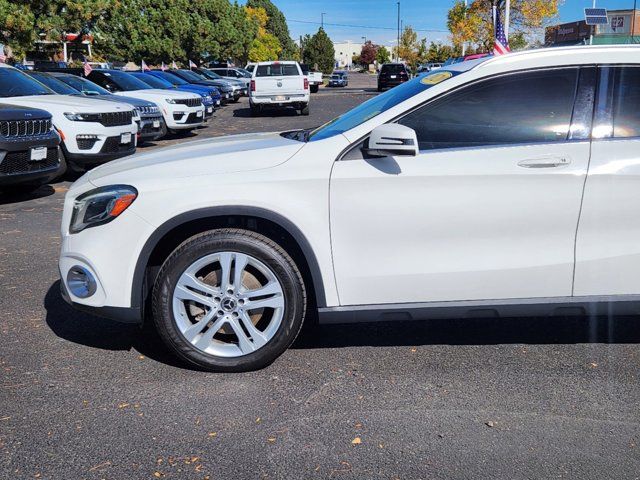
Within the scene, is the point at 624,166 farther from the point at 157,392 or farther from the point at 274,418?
the point at 157,392

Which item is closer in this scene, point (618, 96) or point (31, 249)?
point (618, 96)

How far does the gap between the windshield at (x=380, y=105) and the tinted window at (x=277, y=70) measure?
2054 centimetres

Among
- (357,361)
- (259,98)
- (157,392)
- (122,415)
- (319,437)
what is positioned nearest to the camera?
(319,437)

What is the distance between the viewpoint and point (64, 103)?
10734mm

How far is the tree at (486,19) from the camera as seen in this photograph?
142ft

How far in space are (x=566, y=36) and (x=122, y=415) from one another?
Answer: 2989 inches

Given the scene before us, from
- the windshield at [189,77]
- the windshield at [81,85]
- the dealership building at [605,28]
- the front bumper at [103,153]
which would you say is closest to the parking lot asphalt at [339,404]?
the front bumper at [103,153]

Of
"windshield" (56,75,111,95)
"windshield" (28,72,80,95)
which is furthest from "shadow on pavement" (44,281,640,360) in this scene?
"windshield" (56,75,111,95)

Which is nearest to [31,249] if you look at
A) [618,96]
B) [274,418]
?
[274,418]

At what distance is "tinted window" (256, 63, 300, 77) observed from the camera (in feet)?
80.9

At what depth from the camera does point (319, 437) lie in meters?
3.34

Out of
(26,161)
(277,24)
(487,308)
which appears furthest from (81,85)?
(277,24)

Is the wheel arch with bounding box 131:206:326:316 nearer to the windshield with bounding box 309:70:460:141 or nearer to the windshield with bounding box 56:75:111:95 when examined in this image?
the windshield with bounding box 309:70:460:141

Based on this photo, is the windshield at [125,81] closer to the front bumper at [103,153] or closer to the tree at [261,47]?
the front bumper at [103,153]
